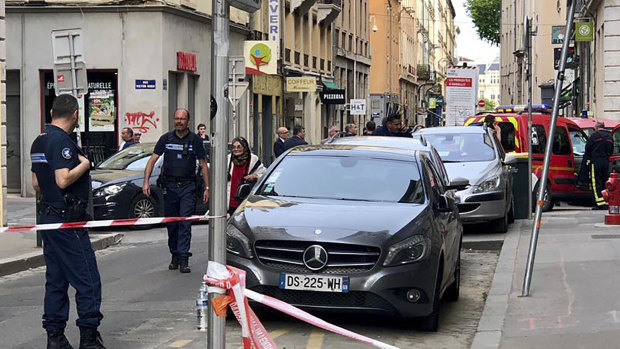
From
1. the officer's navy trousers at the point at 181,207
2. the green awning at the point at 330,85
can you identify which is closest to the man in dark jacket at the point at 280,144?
the officer's navy trousers at the point at 181,207

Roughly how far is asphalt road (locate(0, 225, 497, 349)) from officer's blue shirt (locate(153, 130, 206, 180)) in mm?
1212

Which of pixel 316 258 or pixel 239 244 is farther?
pixel 239 244

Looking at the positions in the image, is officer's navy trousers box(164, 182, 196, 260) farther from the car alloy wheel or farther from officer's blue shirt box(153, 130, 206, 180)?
the car alloy wheel

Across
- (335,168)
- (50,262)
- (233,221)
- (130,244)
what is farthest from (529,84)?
(50,262)

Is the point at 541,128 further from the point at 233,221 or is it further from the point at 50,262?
the point at 50,262

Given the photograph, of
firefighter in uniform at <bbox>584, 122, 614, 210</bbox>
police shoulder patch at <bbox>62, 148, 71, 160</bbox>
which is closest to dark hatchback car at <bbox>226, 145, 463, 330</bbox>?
police shoulder patch at <bbox>62, 148, 71, 160</bbox>

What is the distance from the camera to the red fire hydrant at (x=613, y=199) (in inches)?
680

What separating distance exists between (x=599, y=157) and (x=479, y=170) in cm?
609

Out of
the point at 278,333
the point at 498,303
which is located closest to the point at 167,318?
the point at 278,333

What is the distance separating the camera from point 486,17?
10406 cm

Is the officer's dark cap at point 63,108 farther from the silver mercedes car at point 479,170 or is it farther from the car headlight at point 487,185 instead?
the car headlight at point 487,185

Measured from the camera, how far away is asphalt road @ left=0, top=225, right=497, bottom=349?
8648mm

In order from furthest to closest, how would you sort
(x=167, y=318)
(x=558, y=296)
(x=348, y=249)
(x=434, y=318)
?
(x=558, y=296) < (x=167, y=318) < (x=434, y=318) < (x=348, y=249)

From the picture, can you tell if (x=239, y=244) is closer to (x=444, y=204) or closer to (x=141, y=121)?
(x=444, y=204)
